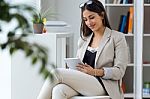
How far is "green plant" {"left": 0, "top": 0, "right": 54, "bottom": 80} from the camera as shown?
0.36 m

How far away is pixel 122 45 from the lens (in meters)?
2.24

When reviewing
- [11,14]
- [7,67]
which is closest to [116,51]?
[7,67]

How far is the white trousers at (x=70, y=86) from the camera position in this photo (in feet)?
6.83

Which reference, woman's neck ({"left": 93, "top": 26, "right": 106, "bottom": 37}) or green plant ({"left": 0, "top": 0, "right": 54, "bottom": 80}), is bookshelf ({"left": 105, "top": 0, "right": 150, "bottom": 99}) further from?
green plant ({"left": 0, "top": 0, "right": 54, "bottom": 80})

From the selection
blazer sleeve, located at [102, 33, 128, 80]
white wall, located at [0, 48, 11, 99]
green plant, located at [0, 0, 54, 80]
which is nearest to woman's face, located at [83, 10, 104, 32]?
blazer sleeve, located at [102, 33, 128, 80]

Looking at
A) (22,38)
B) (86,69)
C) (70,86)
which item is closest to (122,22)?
(86,69)

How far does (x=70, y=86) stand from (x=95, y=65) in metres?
0.26

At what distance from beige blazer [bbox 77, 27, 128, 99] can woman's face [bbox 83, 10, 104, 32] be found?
0.22 ft

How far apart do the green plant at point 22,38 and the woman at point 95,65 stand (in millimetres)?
1708

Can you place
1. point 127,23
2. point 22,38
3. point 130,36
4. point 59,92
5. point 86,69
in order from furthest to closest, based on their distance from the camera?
point 130,36 → point 127,23 → point 86,69 → point 59,92 → point 22,38

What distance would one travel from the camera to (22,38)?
37 centimetres

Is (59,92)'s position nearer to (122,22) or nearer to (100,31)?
(100,31)

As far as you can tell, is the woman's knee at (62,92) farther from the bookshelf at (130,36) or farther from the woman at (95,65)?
the bookshelf at (130,36)

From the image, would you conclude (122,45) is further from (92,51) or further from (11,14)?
(11,14)
